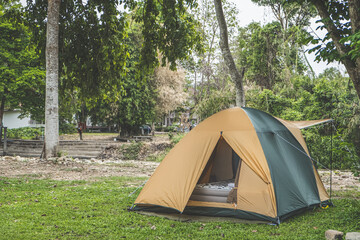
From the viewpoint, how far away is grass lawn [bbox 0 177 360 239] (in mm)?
4324

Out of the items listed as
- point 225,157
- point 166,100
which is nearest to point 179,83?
point 166,100

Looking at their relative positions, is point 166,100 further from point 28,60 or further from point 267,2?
point 267,2

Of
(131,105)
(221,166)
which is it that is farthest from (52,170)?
(131,105)

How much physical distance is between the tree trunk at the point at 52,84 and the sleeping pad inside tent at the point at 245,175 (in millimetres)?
6464

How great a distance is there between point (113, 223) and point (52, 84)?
295 inches

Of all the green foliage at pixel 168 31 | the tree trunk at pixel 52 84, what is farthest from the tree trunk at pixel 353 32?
the tree trunk at pixel 52 84

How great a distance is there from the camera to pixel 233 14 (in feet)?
68.6

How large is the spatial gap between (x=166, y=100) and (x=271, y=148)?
19.5m

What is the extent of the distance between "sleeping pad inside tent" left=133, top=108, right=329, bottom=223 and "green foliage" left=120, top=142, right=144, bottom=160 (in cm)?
1160

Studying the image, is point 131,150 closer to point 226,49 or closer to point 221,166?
point 226,49

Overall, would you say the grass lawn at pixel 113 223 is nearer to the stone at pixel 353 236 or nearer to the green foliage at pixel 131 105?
the stone at pixel 353 236

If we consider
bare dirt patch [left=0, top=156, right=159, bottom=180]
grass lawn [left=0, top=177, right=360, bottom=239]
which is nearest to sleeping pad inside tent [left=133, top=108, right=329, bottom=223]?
grass lawn [left=0, top=177, right=360, bottom=239]

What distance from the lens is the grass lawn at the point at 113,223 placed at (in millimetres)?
4324

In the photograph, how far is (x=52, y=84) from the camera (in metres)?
10.8
